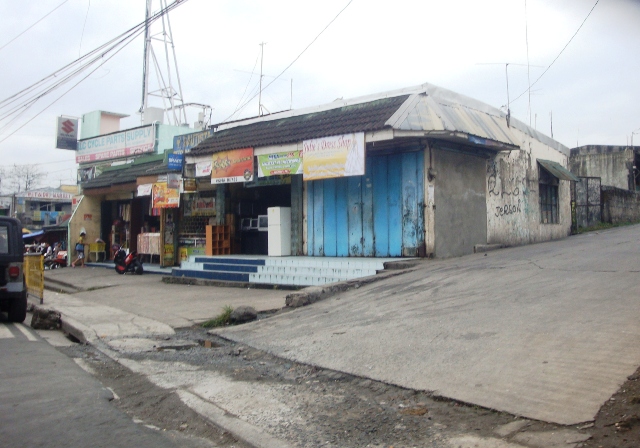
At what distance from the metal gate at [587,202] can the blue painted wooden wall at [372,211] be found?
10189 millimetres

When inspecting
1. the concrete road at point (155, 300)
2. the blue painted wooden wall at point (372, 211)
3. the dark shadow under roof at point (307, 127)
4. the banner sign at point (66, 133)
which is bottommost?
the concrete road at point (155, 300)

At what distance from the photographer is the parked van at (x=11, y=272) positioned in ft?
34.2

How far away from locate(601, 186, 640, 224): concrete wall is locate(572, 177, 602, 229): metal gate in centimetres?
45

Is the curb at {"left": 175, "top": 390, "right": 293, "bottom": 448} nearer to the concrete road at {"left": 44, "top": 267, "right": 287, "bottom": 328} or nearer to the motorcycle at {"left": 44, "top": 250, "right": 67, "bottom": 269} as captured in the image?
the concrete road at {"left": 44, "top": 267, "right": 287, "bottom": 328}

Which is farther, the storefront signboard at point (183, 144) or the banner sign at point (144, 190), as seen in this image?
the banner sign at point (144, 190)

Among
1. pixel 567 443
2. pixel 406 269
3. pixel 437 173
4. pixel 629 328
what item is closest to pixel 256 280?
pixel 406 269

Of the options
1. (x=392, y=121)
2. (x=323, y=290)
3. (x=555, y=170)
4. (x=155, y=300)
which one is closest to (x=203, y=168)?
(x=155, y=300)

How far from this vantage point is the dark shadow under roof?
510 inches

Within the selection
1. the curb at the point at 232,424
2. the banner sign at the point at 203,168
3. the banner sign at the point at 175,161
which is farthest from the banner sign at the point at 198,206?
the curb at the point at 232,424

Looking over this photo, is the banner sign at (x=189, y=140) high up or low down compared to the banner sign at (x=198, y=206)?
up

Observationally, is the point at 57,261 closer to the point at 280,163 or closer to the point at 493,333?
the point at 280,163

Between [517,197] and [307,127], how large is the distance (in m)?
6.54

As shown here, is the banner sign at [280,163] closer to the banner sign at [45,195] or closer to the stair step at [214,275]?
the stair step at [214,275]

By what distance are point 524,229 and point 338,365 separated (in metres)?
12.0
